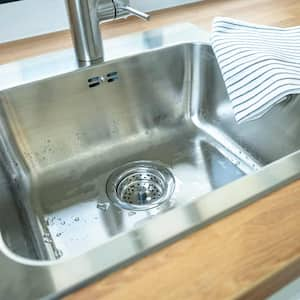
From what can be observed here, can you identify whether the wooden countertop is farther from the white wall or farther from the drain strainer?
the white wall

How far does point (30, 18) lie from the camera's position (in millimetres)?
970

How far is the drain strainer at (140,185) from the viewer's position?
78 centimetres

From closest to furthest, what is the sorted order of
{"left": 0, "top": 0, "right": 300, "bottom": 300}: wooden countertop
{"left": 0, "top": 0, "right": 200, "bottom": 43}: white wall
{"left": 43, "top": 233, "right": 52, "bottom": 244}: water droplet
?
1. {"left": 0, "top": 0, "right": 300, "bottom": 300}: wooden countertop
2. {"left": 43, "top": 233, "right": 52, "bottom": 244}: water droplet
3. {"left": 0, "top": 0, "right": 200, "bottom": 43}: white wall

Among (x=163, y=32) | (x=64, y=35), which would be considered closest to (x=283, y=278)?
(x=163, y=32)

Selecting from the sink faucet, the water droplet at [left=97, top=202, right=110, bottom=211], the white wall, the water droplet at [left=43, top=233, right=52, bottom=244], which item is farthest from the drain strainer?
the white wall

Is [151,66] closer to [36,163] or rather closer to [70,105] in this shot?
[70,105]

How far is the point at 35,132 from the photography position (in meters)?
0.81

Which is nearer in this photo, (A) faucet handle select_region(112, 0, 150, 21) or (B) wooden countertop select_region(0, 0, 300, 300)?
(B) wooden countertop select_region(0, 0, 300, 300)

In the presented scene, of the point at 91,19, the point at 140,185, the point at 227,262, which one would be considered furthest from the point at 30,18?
the point at 227,262

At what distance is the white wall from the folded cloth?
41cm

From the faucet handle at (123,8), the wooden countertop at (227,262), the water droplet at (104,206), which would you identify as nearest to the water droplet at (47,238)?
the water droplet at (104,206)

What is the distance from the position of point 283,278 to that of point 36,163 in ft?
1.86

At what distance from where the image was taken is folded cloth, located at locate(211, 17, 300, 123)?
698 millimetres

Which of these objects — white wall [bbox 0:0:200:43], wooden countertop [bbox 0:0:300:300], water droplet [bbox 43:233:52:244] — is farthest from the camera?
white wall [bbox 0:0:200:43]
